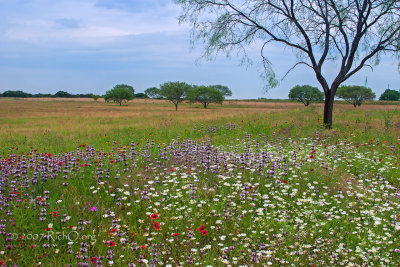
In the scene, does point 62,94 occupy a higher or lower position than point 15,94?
higher

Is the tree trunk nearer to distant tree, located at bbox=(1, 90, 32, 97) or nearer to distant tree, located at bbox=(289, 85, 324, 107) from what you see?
distant tree, located at bbox=(289, 85, 324, 107)

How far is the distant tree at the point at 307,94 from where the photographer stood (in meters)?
93.6

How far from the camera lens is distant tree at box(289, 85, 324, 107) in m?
93.6

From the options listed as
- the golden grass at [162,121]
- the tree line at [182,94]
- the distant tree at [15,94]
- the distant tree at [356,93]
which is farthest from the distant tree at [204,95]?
the distant tree at [15,94]

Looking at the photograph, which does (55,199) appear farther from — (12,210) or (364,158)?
(364,158)

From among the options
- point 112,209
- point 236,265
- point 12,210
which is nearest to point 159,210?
point 112,209

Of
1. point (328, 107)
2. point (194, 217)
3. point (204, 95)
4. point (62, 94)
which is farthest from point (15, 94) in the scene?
point (194, 217)

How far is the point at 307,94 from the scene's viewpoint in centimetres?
9512

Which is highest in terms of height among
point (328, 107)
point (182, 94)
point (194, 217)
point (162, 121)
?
point (182, 94)

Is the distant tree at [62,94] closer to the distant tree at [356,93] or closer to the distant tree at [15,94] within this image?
the distant tree at [15,94]

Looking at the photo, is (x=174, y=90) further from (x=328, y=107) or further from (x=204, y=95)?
(x=328, y=107)

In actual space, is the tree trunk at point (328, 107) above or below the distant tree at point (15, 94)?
below

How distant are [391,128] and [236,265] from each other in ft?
47.4

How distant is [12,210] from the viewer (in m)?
5.02
